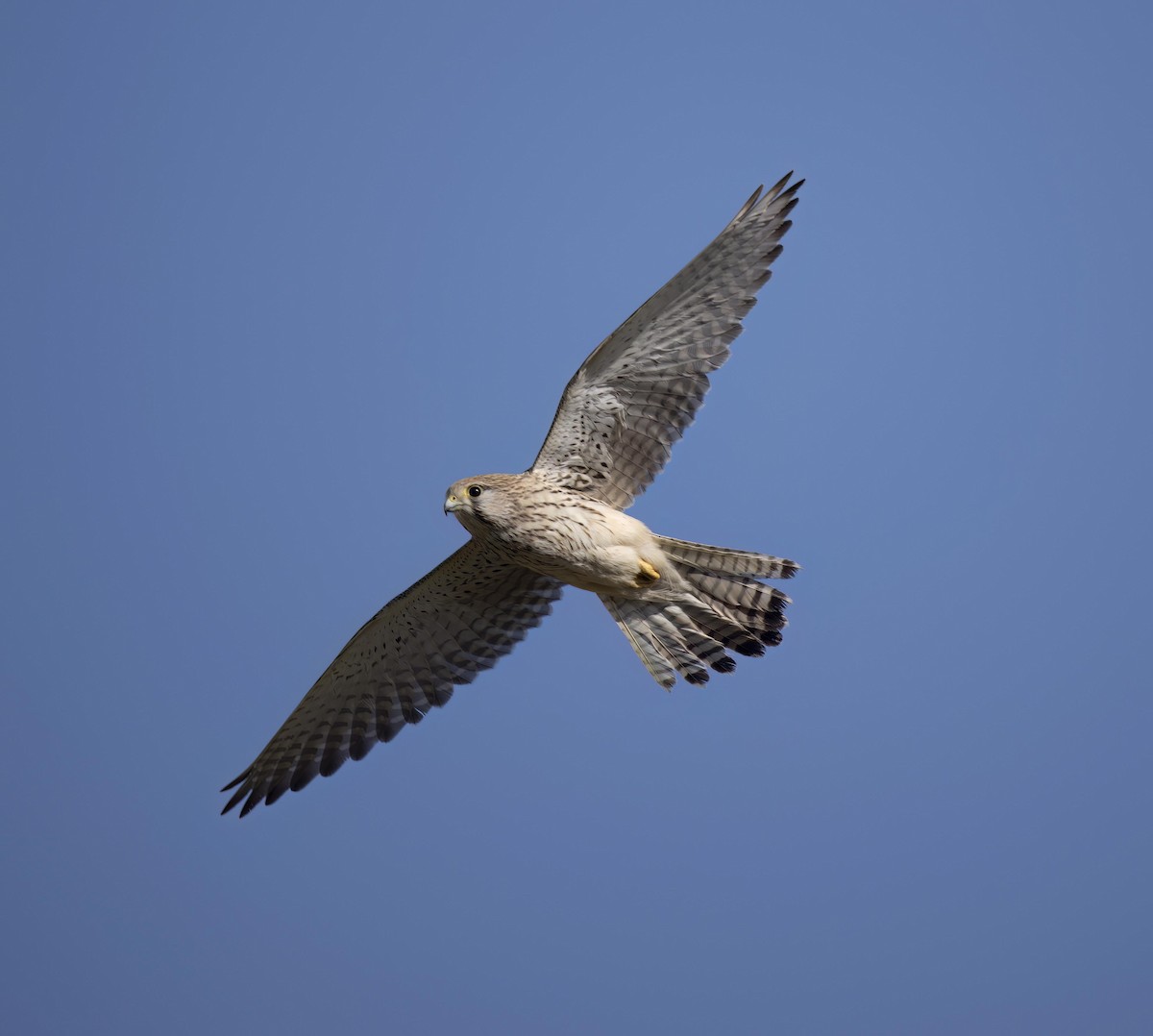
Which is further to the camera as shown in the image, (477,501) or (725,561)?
(725,561)

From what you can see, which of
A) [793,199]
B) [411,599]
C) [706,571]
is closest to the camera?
[793,199]

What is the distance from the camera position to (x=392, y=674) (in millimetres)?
8938

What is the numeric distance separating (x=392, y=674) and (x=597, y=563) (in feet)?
5.86

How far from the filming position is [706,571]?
8.07 metres

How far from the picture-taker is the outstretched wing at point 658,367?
24.9 ft

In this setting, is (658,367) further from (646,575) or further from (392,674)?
(392,674)

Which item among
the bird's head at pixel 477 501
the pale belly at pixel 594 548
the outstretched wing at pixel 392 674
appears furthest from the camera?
the outstretched wing at pixel 392 674

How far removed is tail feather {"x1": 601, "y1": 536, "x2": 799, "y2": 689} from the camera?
7988 millimetres

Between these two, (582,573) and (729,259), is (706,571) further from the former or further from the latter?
(729,259)

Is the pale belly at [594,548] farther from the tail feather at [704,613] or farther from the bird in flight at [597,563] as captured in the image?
the tail feather at [704,613]

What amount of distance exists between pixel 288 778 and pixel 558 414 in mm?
2803

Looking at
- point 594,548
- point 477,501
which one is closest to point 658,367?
point 594,548

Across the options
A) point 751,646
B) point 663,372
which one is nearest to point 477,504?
point 663,372

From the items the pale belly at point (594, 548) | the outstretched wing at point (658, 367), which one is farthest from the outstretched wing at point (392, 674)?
the outstretched wing at point (658, 367)
